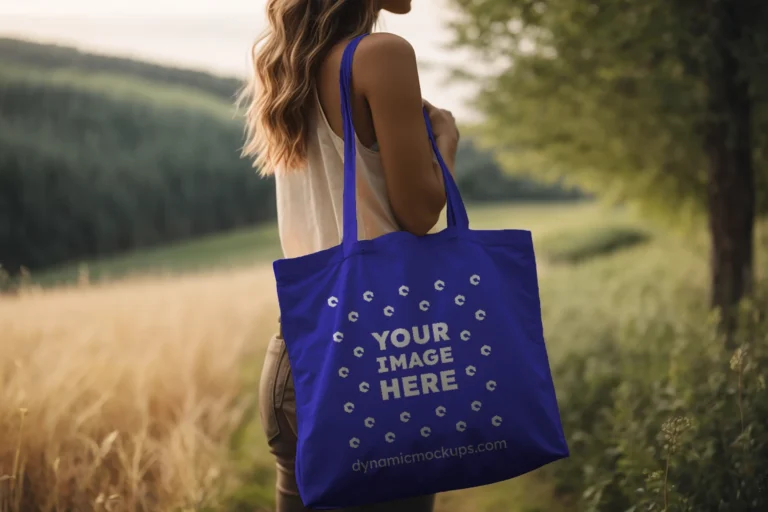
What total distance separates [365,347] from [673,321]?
4.14m

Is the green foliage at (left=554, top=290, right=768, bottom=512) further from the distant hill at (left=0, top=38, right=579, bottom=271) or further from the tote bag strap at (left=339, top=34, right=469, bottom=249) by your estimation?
the distant hill at (left=0, top=38, right=579, bottom=271)

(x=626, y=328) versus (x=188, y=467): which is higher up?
(x=626, y=328)

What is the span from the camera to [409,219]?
1579mm

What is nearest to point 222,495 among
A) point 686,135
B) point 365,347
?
point 365,347

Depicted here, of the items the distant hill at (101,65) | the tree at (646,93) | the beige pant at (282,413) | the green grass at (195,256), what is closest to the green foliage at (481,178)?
the green grass at (195,256)

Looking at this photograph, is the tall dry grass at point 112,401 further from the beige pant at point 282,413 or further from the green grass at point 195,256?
the green grass at point 195,256

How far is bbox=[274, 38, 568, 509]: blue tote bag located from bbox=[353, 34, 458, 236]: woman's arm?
51mm

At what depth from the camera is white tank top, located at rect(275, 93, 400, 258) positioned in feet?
5.25

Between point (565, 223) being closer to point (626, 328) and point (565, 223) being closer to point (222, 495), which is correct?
point (626, 328)

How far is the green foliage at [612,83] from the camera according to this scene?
143 inches

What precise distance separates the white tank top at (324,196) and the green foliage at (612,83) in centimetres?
227

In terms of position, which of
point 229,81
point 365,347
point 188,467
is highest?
point 229,81

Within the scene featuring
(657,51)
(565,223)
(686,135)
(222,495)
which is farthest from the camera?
(565,223)

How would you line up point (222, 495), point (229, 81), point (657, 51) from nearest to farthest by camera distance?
1. point (222, 495)
2. point (657, 51)
3. point (229, 81)
